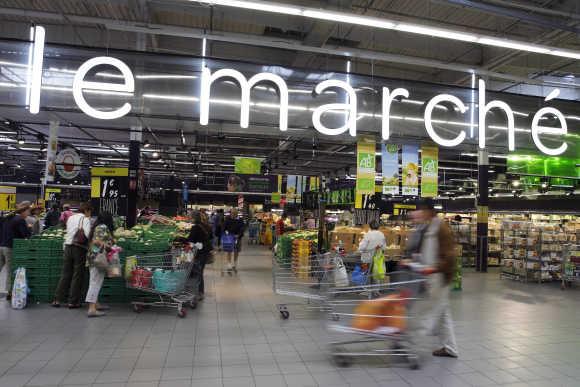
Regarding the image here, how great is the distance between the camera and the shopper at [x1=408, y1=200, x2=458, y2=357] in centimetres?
445

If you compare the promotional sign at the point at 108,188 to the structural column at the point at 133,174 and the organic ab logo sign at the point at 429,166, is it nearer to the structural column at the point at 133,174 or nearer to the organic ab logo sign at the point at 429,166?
the structural column at the point at 133,174

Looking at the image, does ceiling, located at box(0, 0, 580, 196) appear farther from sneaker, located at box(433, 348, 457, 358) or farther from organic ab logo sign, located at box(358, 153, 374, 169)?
sneaker, located at box(433, 348, 457, 358)

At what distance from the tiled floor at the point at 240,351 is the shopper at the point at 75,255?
0.35 metres

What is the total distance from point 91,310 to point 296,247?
5988 mm

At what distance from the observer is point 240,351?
15.5 feet

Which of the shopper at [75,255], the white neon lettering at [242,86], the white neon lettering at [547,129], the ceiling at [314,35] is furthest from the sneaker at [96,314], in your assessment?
the white neon lettering at [547,129]

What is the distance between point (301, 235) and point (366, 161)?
3.20 m

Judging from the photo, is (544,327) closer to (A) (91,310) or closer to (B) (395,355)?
(B) (395,355)

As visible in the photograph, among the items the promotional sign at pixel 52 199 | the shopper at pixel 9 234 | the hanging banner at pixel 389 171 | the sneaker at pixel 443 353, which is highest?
the hanging banner at pixel 389 171

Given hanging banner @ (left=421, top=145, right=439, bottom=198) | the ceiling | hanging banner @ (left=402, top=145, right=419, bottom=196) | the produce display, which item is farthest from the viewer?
hanging banner @ (left=421, top=145, right=439, bottom=198)

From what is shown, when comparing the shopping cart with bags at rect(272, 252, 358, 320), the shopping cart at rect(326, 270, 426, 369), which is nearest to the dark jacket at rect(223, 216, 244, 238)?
the shopping cart with bags at rect(272, 252, 358, 320)

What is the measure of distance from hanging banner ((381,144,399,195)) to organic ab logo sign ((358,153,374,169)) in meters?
0.53

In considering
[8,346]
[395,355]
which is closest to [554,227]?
[395,355]

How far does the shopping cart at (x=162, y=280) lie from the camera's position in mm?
6266
